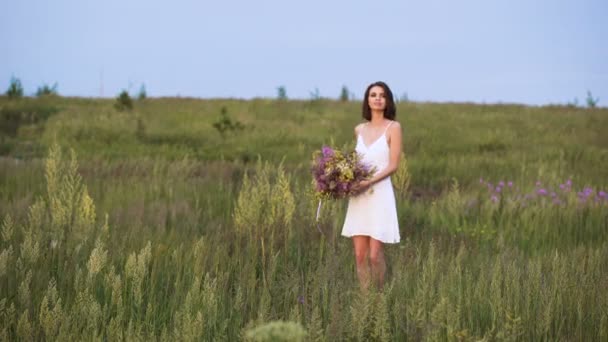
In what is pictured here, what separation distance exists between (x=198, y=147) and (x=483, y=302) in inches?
508

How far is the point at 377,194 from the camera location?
17.4 feet

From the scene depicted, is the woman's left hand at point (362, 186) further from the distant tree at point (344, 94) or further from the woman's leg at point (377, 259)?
the distant tree at point (344, 94)

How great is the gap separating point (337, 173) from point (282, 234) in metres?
1.43

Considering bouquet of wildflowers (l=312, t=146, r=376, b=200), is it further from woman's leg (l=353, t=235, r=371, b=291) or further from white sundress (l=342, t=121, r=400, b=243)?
woman's leg (l=353, t=235, r=371, b=291)

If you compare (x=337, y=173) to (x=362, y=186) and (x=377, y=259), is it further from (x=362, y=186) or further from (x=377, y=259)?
(x=377, y=259)

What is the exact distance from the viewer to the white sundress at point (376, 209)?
5.25 metres

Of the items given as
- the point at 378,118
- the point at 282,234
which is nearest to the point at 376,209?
the point at 378,118

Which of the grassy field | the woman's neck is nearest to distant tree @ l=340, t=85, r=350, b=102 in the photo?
the grassy field

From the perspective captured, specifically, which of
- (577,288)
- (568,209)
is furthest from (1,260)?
(568,209)

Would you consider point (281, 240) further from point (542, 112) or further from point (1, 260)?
point (542, 112)

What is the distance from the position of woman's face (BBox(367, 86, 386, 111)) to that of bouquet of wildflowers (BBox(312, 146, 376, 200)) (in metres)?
0.51

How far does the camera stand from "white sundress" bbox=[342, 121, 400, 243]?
207 inches

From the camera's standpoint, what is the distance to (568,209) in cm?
874

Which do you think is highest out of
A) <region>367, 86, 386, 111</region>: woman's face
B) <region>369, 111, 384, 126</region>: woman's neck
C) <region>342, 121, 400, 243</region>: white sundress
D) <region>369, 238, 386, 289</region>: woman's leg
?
<region>367, 86, 386, 111</region>: woman's face
